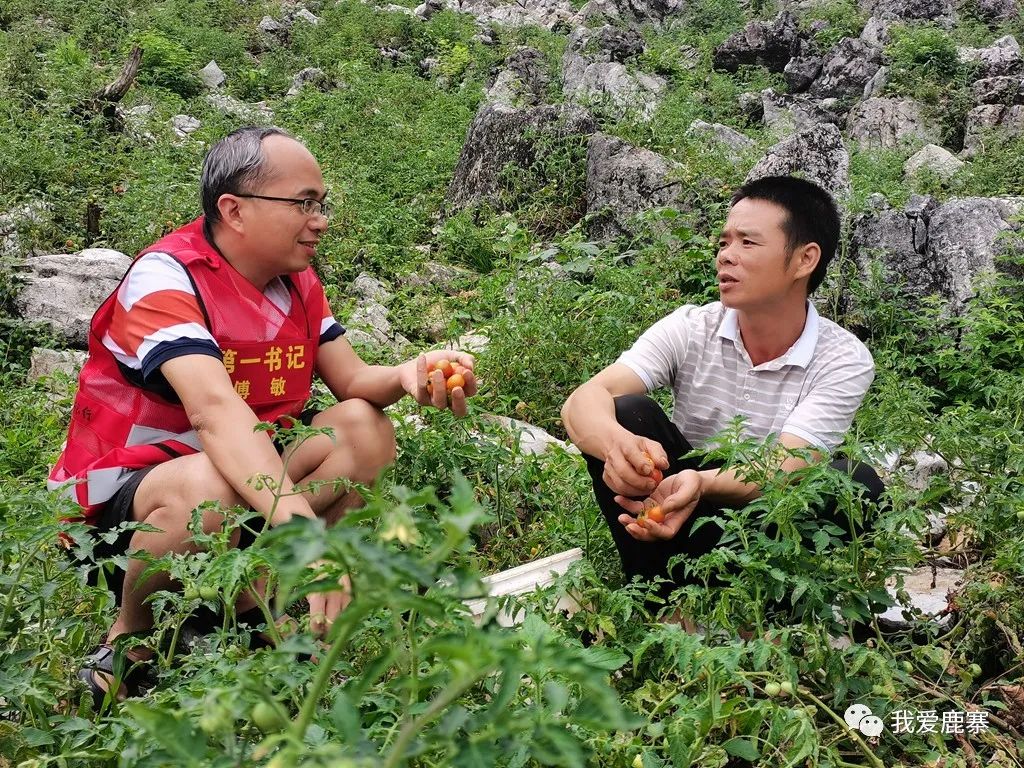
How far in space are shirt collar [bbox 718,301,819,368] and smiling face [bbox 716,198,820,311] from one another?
9cm

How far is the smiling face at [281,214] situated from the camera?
2820mm

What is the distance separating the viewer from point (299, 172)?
2855 mm

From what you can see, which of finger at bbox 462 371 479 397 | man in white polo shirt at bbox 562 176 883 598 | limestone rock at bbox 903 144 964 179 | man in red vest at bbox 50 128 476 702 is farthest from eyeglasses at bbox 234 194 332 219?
limestone rock at bbox 903 144 964 179

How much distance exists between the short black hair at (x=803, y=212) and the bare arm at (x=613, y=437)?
63 centimetres

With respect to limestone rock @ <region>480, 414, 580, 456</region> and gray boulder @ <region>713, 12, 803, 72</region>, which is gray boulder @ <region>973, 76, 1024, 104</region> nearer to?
gray boulder @ <region>713, 12, 803, 72</region>

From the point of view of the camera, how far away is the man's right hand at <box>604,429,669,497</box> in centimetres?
262

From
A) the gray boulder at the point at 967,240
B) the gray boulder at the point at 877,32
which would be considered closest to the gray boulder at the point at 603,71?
the gray boulder at the point at 877,32

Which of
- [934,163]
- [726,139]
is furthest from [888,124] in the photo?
[726,139]

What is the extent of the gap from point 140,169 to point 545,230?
302 cm

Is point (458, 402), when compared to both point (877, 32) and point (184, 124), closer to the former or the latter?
point (184, 124)

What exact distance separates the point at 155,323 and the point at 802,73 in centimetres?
1253

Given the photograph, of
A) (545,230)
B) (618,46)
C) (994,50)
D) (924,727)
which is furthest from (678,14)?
(924,727)

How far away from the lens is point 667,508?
8.35 feet

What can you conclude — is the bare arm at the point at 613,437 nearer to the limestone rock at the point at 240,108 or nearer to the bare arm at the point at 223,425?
the bare arm at the point at 223,425
